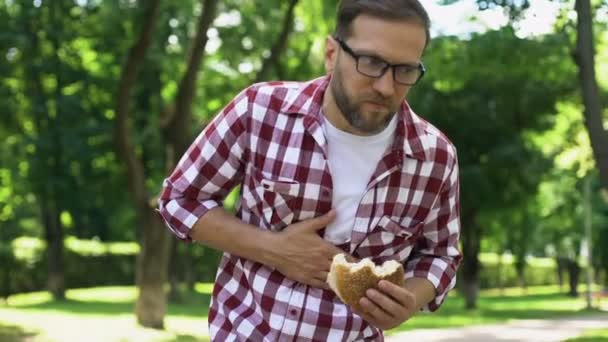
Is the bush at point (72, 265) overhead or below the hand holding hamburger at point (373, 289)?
below

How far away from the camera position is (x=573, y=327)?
25312 mm

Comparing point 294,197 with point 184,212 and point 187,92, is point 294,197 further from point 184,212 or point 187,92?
point 187,92

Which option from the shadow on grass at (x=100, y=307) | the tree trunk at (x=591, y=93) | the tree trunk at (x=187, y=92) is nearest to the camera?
the tree trunk at (x=591, y=93)

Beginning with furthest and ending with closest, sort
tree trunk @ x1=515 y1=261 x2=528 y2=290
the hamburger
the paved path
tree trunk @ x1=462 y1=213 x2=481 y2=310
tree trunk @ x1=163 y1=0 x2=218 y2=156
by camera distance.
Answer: tree trunk @ x1=515 y1=261 x2=528 y2=290 < tree trunk @ x1=462 y1=213 x2=481 y2=310 < the paved path < tree trunk @ x1=163 y1=0 x2=218 y2=156 < the hamburger

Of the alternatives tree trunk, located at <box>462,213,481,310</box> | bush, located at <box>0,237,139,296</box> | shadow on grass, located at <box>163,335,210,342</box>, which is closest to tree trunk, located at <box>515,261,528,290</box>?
tree trunk, located at <box>462,213,481,310</box>

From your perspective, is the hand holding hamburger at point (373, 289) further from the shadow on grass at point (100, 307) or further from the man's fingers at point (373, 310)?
the shadow on grass at point (100, 307)

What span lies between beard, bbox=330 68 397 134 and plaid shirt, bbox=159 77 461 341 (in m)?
0.12

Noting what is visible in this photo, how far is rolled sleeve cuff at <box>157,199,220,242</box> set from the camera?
3041 millimetres

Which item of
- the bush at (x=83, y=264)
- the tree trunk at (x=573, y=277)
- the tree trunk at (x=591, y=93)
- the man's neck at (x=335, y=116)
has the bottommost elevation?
the tree trunk at (x=573, y=277)

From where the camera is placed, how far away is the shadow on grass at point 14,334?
19050mm

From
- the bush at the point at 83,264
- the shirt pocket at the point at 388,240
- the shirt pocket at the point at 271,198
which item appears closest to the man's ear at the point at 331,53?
the shirt pocket at the point at 271,198

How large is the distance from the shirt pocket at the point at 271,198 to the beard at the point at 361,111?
247mm

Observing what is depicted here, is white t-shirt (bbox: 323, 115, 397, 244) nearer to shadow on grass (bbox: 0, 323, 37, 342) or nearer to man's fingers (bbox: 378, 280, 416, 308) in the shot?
man's fingers (bbox: 378, 280, 416, 308)

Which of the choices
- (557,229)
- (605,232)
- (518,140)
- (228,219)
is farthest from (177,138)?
(605,232)
